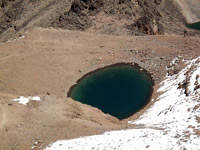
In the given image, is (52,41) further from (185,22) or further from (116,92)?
(185,22)

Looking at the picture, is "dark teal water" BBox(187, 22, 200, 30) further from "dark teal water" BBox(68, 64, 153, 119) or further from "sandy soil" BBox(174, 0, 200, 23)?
"dark teal water" BBox(68, 64, 153, 119)

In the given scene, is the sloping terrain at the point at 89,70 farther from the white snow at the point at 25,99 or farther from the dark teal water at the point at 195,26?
the dark teal water at the point at 195,26

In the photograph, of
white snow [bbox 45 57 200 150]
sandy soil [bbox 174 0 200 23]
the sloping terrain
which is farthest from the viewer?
sandy soil [bbox 174 0 200 23]

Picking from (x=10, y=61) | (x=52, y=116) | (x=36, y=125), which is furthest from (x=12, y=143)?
(x=10, y=61)

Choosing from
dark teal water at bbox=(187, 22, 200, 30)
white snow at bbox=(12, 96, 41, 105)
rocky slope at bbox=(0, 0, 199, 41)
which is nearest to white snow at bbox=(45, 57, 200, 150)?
white snow at bbox=(12, 96, 41, 105)

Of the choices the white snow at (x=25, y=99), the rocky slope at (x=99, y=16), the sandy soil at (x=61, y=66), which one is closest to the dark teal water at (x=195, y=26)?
the rocky slope at (x=99, y=16)

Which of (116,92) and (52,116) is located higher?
(52,116)

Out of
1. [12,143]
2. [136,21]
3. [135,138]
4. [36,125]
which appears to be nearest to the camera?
[135,138]
